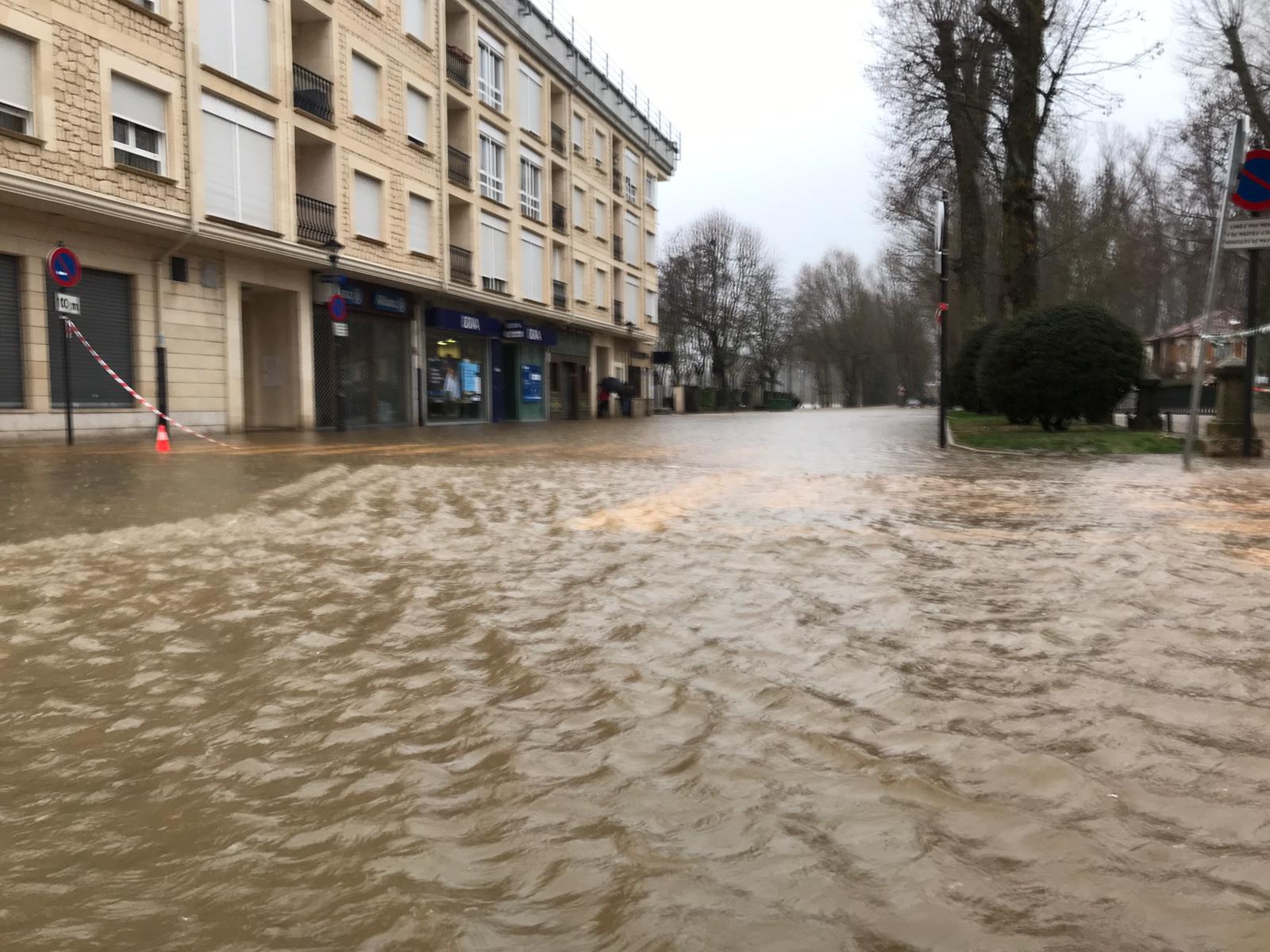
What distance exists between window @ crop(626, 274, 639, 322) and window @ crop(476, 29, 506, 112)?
1421 centimetres

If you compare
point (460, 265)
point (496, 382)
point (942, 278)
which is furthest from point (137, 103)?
point (496, 382)

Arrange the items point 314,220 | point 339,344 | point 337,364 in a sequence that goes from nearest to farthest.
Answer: point 314,220, point 337,364, point 339,344

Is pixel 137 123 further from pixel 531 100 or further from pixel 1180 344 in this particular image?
pixel 1180 344

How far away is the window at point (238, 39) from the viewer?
19.4 metres

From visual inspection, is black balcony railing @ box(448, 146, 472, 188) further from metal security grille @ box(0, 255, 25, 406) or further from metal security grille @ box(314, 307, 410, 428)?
metal security grille @ box(0, 255, 25, 406)

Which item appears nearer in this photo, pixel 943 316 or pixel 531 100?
pixel 943 316

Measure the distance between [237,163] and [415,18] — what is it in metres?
8.99

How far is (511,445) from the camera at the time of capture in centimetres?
1770

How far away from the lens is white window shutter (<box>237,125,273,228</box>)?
2031cm

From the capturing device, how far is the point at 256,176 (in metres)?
20.6

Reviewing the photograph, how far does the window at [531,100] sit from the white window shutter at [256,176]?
13788 millimetres

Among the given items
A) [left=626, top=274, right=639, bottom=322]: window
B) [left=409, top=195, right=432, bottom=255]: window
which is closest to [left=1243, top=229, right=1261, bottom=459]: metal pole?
[left=409, top=195, right=432, bottom=255]: window

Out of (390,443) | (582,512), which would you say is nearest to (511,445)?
(390,443)

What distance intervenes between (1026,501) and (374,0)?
2229 centimetres
